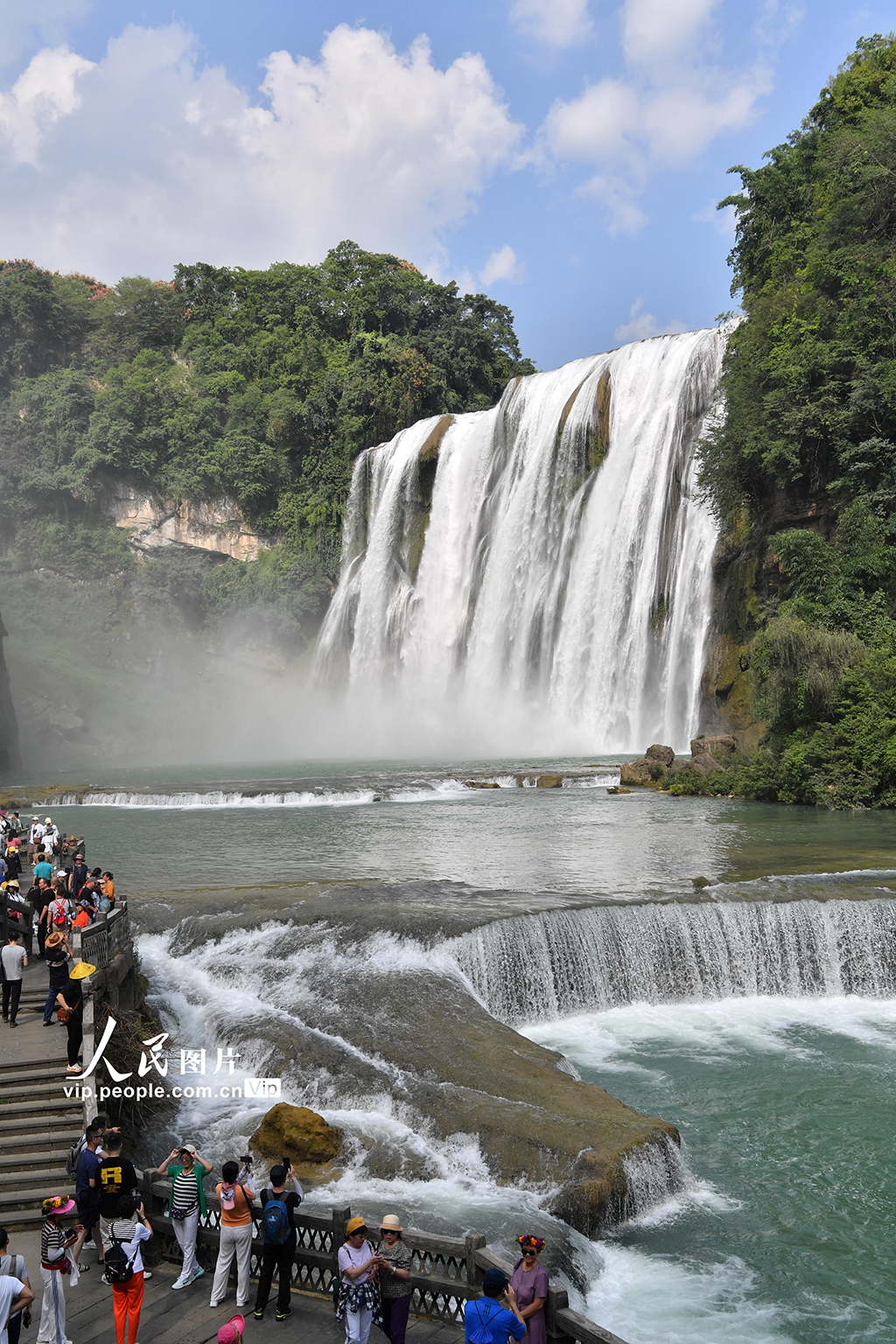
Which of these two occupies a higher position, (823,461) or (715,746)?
(823,461)

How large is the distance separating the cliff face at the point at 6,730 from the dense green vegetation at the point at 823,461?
33.9m

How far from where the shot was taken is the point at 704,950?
14719 millimetres

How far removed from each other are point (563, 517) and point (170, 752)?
27.7 m

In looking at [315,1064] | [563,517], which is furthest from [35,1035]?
[563,517]

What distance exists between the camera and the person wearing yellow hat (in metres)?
6.36

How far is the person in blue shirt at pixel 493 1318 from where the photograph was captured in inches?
226

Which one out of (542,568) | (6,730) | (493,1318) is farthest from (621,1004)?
(6,730)

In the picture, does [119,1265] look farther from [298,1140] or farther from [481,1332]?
[298,1140]

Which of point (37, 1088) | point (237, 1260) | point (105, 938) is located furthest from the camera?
point (105, 938)

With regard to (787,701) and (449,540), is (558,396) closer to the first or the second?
(449,540)

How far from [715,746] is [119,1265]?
87.6 feet

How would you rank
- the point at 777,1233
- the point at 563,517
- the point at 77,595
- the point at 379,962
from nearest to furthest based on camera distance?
the point at 777,1233 < the point at 379,962 < the point at 563,517 < the point at 77,595

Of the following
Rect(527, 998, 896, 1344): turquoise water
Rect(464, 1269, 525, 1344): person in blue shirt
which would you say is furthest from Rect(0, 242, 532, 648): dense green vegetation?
Rect(464, 1269, 525, 1344): person in blue shirt

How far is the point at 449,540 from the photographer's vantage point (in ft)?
173
